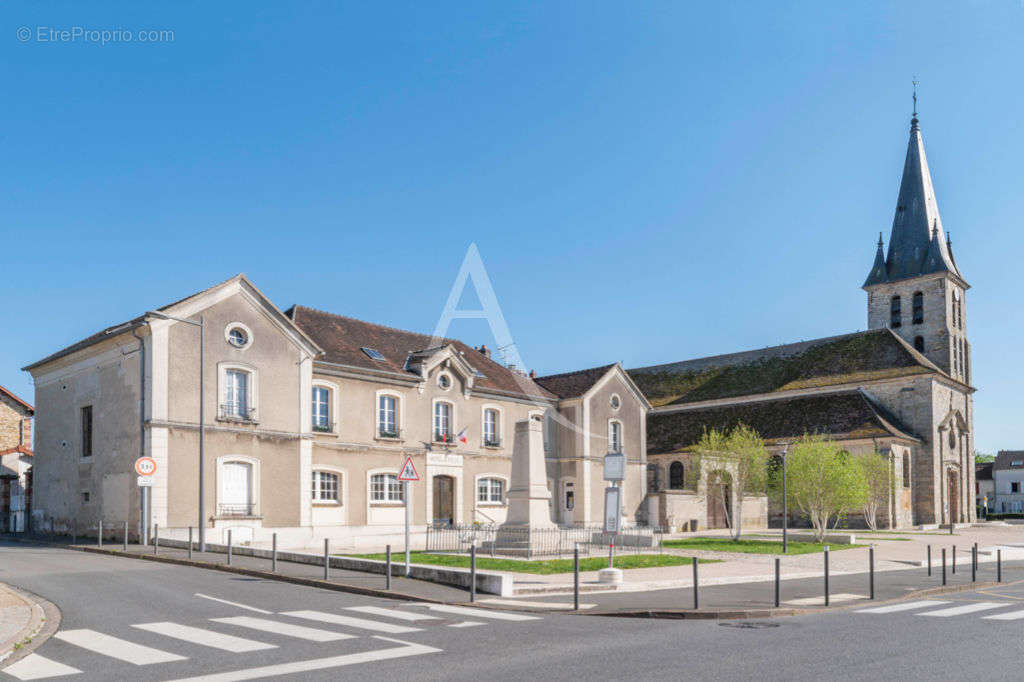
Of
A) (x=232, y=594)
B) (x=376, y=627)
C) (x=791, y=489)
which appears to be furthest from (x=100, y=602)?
(x=791, y=489)

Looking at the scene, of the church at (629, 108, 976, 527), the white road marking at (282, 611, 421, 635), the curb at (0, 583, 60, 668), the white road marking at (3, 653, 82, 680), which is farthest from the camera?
the church at (629, 108, 976, 527)

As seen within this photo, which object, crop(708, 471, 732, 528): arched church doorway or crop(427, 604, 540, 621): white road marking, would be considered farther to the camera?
crop(708, 471, 732, 528): arched church doorway

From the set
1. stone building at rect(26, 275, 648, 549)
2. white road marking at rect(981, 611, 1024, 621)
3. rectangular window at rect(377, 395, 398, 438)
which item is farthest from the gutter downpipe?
white road marking at rect(981, 611, 1024, 621)

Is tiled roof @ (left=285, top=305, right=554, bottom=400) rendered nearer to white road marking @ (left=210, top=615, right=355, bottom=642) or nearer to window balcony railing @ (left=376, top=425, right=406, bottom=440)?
window balcony railing @ (left=376, top=425, right=406, bottom=440)

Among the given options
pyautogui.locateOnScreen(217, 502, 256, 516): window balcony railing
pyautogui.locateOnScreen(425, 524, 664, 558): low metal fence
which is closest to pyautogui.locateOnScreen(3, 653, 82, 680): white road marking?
pyautogui.locateOnScreen(425, 524, 664, 558): low metal fence

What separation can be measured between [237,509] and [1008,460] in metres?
101

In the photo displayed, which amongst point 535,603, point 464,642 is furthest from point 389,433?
point 464,642

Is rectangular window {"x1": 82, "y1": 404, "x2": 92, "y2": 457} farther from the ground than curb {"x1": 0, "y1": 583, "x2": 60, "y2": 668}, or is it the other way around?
rectangular window {"x1": 82, "y1": 404, "x2": 92, "y2": 457}

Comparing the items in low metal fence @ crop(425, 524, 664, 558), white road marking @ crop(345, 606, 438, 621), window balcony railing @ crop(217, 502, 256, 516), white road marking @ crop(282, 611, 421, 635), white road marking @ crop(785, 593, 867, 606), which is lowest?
low metal fence @ crop(425, 524, 664, 558)

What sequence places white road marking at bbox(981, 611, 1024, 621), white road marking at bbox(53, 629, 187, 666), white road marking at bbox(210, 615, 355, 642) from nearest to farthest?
white road marking at bbox(53, 629, 187, 666) < white road marking at bbox(210, 615, 355, 642) < white road marking at bbox(981, 611, 1024, 621)

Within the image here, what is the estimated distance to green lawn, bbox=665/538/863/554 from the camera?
2770 cm

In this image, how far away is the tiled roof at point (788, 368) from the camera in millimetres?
53531

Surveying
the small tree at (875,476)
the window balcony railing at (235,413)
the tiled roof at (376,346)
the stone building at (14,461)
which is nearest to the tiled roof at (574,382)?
the tiled roof at (376,346)

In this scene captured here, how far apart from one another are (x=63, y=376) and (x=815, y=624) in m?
28.7
